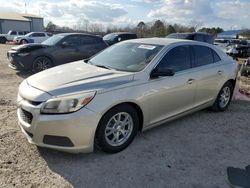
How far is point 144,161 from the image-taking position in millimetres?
3777

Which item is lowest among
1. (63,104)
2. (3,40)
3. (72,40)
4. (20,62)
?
(3,40)

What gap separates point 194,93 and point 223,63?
124cm

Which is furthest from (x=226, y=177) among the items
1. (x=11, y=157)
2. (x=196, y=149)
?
(x=11, y=157)

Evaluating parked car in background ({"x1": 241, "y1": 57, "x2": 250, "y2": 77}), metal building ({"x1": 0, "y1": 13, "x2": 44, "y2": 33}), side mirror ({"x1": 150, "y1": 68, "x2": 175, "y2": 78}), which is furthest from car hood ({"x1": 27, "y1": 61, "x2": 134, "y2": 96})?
metal building ({"x1": 0, "y1": 13, "x2": 44, "y2": 33})

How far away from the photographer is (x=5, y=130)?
4.59 meters

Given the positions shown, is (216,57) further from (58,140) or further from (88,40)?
(88,40)

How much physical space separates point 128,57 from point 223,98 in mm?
2539

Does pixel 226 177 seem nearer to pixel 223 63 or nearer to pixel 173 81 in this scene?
pixel 173 81

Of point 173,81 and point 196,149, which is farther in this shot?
point 173,81

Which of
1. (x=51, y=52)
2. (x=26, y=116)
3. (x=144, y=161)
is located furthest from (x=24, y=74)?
(x=144, y=161)

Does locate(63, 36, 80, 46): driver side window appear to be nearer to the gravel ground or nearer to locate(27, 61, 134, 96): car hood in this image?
the gravel ground

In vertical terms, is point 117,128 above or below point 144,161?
above

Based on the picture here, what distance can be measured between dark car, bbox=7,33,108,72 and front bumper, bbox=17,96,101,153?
6583mm

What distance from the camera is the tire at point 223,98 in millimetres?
5798
